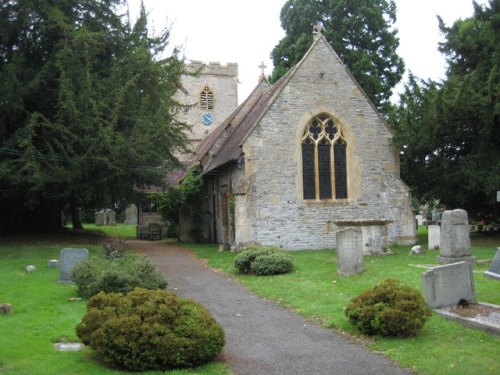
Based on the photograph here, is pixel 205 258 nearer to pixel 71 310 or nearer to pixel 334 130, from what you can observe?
pixel 334 130

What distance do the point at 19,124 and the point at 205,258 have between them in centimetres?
953

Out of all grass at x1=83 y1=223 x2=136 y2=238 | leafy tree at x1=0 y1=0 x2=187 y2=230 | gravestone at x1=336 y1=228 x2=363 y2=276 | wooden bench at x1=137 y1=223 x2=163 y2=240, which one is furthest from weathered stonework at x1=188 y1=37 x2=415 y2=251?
grass at x1=83 y1=223 x2=136 y2=238

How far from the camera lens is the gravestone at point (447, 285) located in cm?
914

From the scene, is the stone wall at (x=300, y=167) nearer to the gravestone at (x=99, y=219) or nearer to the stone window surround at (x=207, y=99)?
the gravestone at (x=99, y=219)

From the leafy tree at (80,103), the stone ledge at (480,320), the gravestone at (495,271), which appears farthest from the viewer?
the leafy tree at (80,103)

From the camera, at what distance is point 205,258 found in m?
20.4

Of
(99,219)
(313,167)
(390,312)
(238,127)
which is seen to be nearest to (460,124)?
(313,167)

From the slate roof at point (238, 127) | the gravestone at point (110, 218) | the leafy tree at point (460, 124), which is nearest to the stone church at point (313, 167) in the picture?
the slate roof at point (238, 127)

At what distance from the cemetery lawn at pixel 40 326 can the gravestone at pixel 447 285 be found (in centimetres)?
440

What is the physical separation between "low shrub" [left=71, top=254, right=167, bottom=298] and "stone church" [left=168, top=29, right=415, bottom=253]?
33.2ft

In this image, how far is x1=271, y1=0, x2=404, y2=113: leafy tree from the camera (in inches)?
1351

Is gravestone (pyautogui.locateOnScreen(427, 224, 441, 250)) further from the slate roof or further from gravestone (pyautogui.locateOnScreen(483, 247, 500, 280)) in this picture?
gravestone (pyautogui.locateOnScreen(483, 247, 500, 280))

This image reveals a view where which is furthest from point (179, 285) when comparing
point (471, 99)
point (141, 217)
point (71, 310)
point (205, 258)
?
point (141, 217)

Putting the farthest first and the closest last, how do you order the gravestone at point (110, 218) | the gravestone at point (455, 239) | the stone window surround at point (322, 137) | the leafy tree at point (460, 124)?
the gravestone at point (110, 218), the stone window surround at point (322, 137), the leafy tree at point (460, 124), the gravestone at point (455, 239)
